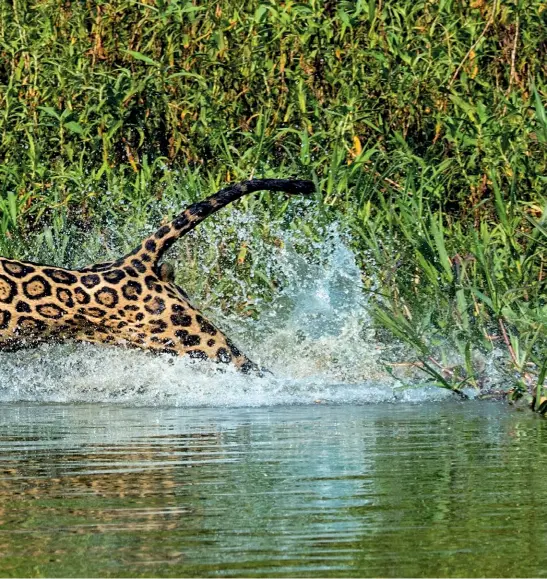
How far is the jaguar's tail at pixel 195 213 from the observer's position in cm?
757

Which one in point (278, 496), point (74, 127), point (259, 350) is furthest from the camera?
point (74, 127)

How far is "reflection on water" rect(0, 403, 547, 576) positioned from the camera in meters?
2.79

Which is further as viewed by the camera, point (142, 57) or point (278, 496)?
point (142, 57)

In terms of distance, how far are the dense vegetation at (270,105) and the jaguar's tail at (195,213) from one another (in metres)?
0.75

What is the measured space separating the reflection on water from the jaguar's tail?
208 cm

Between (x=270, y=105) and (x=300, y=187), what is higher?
(x=270, y=105)

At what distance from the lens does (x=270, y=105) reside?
9609 mm

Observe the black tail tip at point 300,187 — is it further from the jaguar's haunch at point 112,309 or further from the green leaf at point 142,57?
the green leaf at point 142,57

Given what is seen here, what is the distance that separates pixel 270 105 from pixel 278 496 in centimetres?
630

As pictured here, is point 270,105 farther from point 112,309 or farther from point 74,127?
point 112,309

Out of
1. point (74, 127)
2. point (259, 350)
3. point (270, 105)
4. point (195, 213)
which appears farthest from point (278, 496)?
point (270, 105)

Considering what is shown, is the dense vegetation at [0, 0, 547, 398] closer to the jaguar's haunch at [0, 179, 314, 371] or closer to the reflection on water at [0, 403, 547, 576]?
the jaguar's haunch at [0, 179, 314, 371]

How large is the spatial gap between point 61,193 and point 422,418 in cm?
432

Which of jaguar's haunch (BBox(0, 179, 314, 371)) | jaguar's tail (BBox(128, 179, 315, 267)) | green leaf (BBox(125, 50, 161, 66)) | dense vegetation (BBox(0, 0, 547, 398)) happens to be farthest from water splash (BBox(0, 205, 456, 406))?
green leaf (BBox(125, 50, 161, 66))
